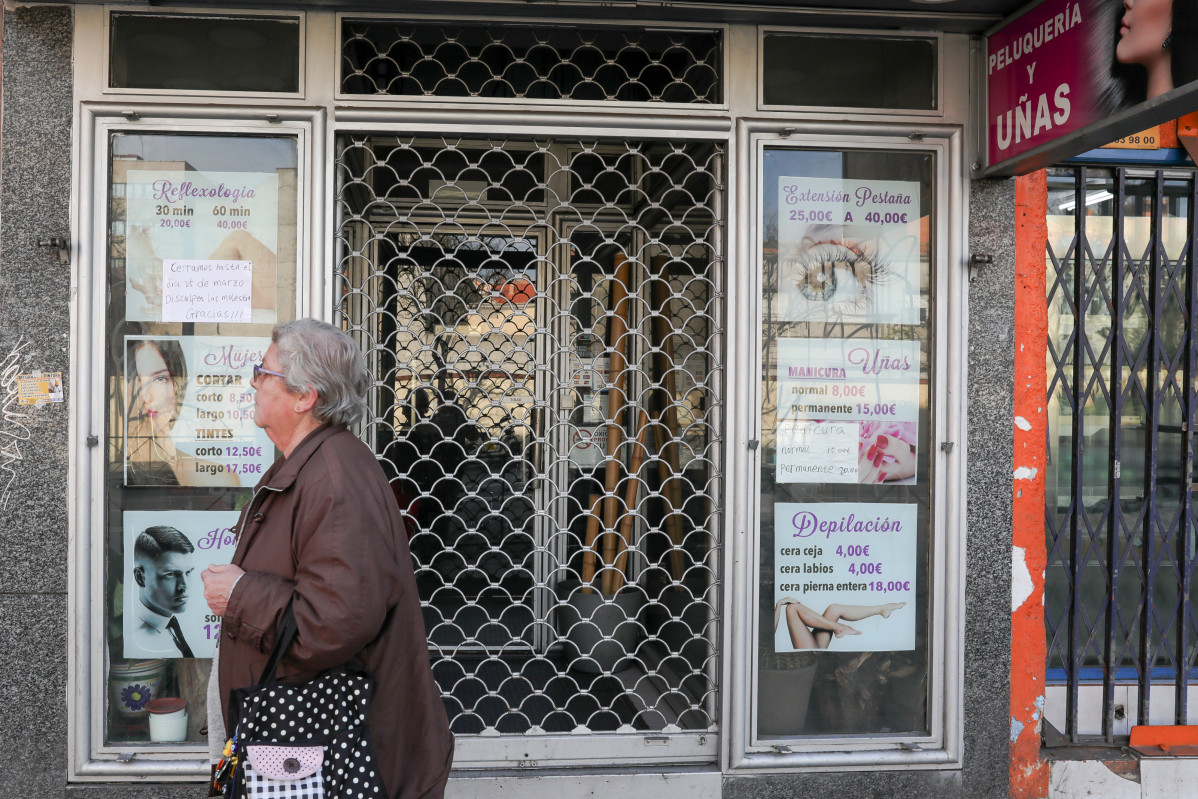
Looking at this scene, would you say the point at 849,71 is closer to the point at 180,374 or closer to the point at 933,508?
the point at 933,508

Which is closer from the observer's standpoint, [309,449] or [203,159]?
[309,449]

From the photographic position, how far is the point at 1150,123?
278 cm

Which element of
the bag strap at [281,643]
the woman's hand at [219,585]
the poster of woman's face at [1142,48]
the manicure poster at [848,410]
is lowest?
the bag strap at [281,643]

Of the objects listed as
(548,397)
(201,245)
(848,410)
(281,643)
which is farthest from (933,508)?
(201,245)

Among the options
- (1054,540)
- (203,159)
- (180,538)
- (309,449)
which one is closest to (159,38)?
(203,159)

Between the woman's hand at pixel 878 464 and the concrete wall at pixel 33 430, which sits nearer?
the concrete wall at pixel 33 430

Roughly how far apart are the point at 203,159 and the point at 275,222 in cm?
39

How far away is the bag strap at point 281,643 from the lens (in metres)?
2.06

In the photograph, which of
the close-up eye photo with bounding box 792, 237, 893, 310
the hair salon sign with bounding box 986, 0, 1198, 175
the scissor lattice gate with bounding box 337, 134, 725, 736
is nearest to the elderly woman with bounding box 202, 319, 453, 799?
the scissor lattice gate with bounding box 337, 134, 725, 736

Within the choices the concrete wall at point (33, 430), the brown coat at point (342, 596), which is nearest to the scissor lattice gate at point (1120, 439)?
the brown coat at point (342, 596)

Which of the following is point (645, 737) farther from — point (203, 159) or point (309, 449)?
point (203, 159)

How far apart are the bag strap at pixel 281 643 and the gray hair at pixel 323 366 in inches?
21.4

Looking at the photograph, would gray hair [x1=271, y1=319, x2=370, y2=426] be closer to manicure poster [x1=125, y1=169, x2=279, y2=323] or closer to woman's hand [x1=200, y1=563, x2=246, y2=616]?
woman's hand [x1=200, y1=563, x2=246, y2=616]

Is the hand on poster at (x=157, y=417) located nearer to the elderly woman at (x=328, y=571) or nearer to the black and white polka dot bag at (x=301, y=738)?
the elderly woman at (x=328, y=571)
